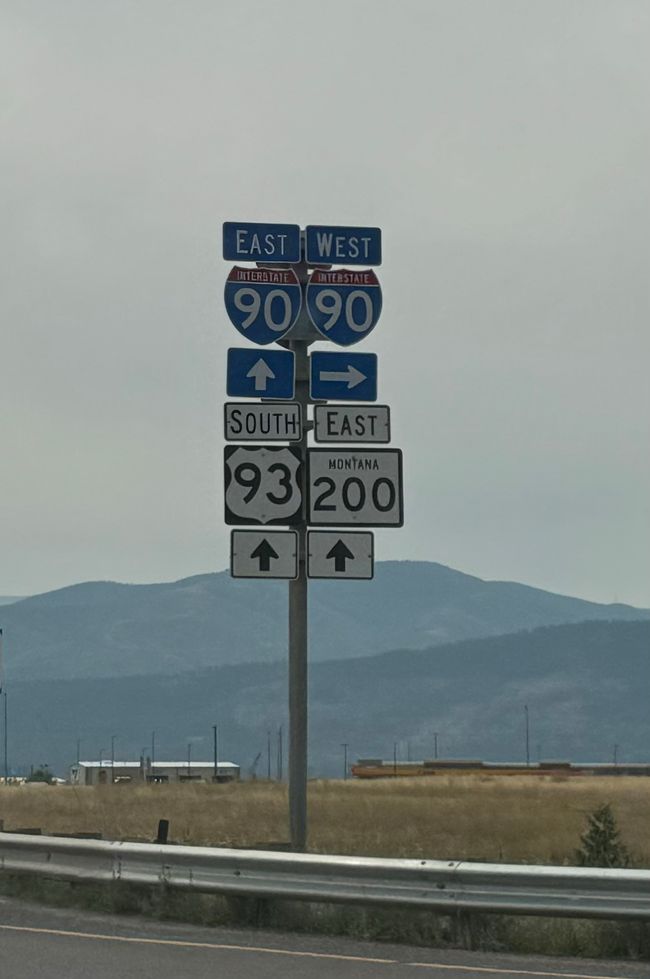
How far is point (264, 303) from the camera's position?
1938 cm

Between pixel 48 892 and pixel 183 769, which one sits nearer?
pixel 48 892

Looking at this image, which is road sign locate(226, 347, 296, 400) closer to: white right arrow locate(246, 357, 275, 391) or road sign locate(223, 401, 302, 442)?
white right arrow locate(246, 357, 275, 391)

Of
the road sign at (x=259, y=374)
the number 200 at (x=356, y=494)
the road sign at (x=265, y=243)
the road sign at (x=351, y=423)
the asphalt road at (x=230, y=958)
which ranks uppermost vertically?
the road sign at (x=265, y=243)

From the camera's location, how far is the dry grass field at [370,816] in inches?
1164

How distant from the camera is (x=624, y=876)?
1273cm

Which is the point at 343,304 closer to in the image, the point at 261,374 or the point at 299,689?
the point at 261,374

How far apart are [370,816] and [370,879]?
2858 cm

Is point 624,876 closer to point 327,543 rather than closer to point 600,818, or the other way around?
point 327,543

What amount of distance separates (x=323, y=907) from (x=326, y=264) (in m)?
7.20

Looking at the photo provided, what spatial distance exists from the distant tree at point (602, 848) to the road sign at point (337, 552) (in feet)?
15.1

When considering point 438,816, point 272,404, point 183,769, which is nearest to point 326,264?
point 272,404

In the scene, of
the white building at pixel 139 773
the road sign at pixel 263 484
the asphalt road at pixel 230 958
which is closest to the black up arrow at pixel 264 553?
the road sign at pixel 263 484

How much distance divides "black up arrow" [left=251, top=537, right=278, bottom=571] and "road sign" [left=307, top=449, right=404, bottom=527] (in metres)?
0.52

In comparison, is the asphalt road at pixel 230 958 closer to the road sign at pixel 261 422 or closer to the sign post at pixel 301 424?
the sign post at pixel 301 424
